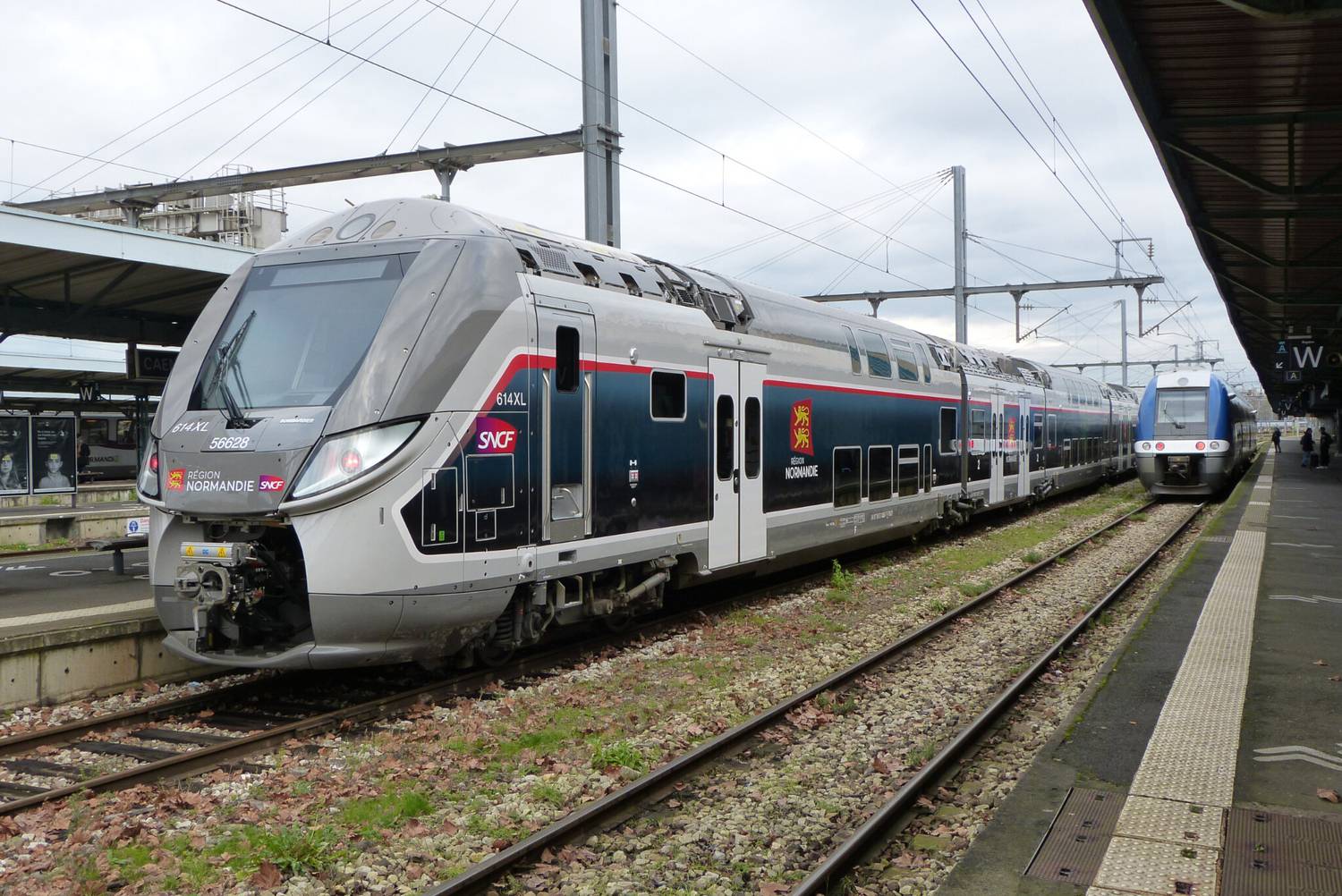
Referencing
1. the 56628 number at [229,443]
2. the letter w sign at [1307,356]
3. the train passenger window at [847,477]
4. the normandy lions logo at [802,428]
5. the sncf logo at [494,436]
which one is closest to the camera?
the 56628 number at [229,443]

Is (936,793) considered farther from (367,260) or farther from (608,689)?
(367,260)

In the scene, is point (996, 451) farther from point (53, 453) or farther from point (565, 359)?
point (53, 453)

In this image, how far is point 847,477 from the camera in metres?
14.2

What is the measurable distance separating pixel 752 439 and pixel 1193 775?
20.5ft

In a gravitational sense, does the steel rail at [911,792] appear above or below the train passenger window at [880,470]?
below

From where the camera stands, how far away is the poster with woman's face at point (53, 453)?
15.3 meters

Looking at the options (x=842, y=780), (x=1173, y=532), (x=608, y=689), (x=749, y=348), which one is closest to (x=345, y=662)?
(x=608, y=689)

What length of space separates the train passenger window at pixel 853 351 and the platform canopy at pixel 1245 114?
430 centimetres

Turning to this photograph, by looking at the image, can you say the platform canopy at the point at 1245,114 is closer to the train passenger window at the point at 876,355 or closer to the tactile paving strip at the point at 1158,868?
the train passenger window at the point at 876,355

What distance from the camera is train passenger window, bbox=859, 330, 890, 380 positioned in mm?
15078

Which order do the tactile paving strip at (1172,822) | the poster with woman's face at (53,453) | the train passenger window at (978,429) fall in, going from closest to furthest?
1. the tactile paving strip at (1172,822)
2. the poster with woman's face at (53,453)
3. the train passenger window at (978,429)

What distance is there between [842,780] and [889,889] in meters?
1.46

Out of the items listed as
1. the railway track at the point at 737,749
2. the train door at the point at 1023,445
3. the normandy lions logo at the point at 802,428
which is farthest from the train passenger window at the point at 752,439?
the train door at the point at 1023,445

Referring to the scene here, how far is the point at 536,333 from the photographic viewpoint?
822cm
